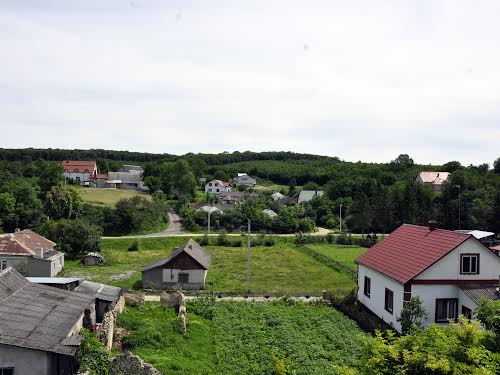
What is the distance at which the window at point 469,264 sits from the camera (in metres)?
23.5

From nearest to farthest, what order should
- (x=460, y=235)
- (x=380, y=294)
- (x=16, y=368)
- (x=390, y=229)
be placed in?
(x=16, y=368) < (x=460, y=235) < (x=380, y=294) < (x=390, y=229)

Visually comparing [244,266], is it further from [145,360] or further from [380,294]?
[145,360]

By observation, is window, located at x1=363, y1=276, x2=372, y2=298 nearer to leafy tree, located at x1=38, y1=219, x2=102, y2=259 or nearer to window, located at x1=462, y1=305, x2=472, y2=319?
window, located at x1=462, y1=305, x2=472, y2=319

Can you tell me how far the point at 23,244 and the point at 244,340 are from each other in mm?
24488

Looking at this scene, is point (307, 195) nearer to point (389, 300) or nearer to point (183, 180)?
point (183, 180)

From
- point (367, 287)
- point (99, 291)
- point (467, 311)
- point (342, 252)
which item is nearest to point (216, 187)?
point (342, 252)

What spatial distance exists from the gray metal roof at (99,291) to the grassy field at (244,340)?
3.47 feet

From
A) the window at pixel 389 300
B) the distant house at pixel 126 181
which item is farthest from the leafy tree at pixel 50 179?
the window at pixel 389 300

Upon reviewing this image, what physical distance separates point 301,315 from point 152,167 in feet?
278

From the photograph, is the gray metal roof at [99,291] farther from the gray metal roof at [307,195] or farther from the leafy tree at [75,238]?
the gray metal roof at [307,195]

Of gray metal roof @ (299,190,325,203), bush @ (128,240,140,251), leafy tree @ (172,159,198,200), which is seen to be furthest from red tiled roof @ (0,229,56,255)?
gray metal roof @ (299,190,325,203)

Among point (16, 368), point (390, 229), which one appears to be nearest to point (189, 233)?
point (390, 229)

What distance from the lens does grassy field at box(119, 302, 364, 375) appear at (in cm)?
1825

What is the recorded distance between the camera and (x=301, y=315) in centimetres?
2675
